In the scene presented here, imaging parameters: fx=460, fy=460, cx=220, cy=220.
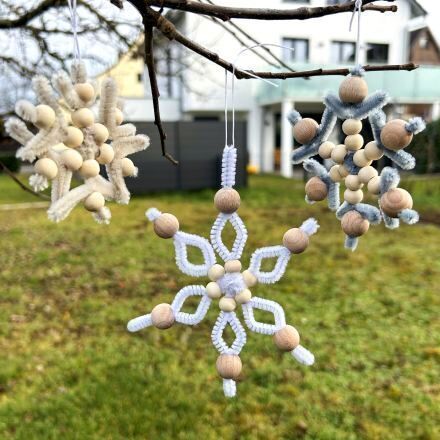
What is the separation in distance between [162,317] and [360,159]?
438mm

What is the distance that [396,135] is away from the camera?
0.68 metres

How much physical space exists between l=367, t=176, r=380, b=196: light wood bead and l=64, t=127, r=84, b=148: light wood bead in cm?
46

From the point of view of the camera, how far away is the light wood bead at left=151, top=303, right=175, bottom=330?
2.67 ft

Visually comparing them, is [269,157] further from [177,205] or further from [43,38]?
[43,38]

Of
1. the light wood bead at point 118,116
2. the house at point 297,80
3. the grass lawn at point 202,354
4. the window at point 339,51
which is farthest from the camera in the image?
the window at point 339,51

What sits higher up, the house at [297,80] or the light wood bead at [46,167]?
the light wood bead at [46,167]

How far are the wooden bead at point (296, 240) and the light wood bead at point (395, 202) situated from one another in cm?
14

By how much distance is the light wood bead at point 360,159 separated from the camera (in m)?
0.77

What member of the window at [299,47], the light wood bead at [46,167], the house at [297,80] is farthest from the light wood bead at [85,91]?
the window at [299,47]

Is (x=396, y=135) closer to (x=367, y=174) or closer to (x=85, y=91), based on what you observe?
(x=367, y=174)

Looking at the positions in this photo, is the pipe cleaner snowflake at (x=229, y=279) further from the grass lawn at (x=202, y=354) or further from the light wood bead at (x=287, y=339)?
the grass lawn at (x=202, y=354)

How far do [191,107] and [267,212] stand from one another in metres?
5.66

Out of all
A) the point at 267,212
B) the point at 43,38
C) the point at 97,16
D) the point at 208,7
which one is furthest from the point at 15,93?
the point at 267,212

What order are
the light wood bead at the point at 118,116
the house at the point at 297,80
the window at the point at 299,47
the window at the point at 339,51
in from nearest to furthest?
the light wood bead at the point at 118,116 < the house at the point at 297,80 < the window at the point at 299,47 < the window at the point at 339,51
